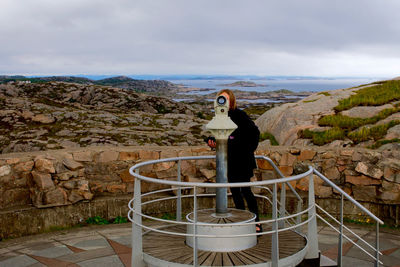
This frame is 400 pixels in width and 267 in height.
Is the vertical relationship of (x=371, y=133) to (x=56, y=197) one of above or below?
above

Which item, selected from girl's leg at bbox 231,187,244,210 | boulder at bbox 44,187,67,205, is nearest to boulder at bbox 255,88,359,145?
girl's leg at bbox 231,187,244,210

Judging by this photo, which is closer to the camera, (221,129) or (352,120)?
(221,129)

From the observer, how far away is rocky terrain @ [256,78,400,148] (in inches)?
→ 384

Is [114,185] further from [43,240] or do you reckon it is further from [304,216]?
[304,216]

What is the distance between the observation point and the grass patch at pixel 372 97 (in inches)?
438

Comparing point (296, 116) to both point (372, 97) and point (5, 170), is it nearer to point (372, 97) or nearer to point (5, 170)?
point (372, 97)

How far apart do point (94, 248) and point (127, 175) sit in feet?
6.82

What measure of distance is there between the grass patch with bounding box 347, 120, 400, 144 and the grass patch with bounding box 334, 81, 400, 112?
1.32 meters

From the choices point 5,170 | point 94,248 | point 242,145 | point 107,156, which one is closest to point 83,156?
point 107,156

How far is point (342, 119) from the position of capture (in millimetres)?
10578

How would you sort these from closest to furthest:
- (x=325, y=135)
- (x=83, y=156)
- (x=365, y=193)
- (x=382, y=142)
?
(x=365, y=193) → (x=83, y=156) → (x=382, y=142) → (x=325, y=135)

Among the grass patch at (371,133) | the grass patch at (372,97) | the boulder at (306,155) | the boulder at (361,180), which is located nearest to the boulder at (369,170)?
the boulder at (361,180)

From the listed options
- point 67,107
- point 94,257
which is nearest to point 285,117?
point 94,257

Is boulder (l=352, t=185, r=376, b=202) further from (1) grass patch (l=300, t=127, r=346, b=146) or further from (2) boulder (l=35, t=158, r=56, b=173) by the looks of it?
(2) boulder (l=35, t=158, r=56, b=173)
